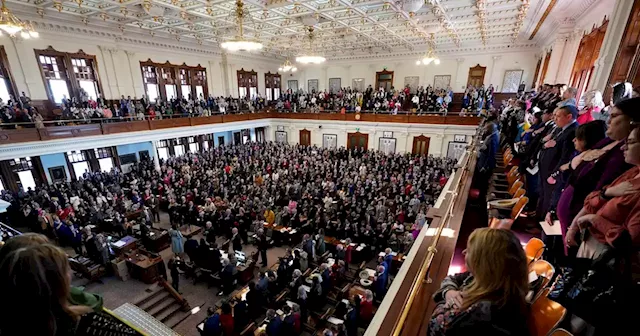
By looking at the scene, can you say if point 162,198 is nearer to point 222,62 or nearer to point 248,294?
point 248,294

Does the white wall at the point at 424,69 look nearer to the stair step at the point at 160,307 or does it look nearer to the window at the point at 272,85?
the window at the point at 272,85

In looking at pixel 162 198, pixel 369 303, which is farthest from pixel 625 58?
pixel 162 198

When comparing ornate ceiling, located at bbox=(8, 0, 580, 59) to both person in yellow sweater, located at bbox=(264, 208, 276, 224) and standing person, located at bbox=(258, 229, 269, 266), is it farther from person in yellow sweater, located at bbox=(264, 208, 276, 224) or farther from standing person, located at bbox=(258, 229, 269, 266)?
standing person, located at bbox=(258, 229, 269, 266)

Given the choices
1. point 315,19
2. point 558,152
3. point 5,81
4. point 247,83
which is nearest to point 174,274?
point 558,152

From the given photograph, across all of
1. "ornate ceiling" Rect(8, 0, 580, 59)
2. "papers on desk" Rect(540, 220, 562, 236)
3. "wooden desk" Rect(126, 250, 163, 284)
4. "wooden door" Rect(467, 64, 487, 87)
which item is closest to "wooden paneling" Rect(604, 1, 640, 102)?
"papers on desk" Rect(540, 220, 562, 236)

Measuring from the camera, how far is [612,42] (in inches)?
197

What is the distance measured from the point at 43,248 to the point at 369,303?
18.8 ft

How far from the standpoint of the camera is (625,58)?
4738mm

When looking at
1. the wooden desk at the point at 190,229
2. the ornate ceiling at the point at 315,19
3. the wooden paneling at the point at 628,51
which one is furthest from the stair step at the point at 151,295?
the wooden paneling at the point at 628,51

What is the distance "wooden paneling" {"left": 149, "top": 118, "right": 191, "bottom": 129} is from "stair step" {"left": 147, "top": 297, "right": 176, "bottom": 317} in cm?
1010

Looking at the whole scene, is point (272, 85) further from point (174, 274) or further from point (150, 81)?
point (174, 274)

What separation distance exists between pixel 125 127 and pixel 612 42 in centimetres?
1648

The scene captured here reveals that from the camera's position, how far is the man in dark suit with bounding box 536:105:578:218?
286 cm

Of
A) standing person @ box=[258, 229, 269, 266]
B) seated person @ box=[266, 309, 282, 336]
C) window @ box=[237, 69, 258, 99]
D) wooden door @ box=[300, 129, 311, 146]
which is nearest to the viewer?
seated person @ box=[266, 309, 282, 336]
